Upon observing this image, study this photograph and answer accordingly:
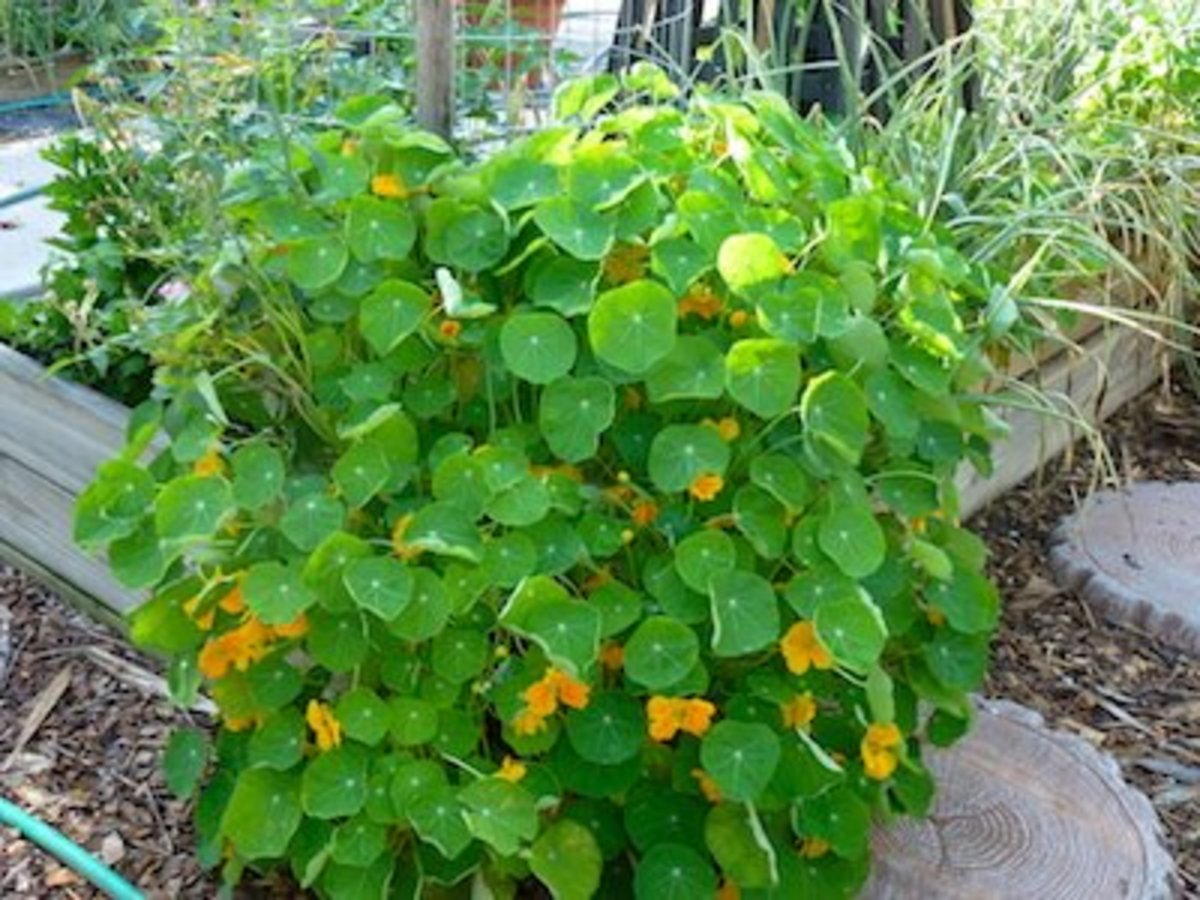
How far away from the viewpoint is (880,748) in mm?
1411

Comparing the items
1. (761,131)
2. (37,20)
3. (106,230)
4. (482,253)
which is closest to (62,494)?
(106,230)

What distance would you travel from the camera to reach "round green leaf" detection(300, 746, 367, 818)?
1.33 metres

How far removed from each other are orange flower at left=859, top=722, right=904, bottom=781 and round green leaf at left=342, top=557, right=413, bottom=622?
0.45 m

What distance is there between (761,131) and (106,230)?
42.1 inches

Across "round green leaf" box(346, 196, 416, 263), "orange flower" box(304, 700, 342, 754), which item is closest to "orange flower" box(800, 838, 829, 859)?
"orange flower" box(304, 700, 342, 754)

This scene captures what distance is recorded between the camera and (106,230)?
7.23 feet

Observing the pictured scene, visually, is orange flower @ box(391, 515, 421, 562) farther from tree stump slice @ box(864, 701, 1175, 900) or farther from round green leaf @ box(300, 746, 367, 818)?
tree stump slice @ box(864, 701, 1175, 900)

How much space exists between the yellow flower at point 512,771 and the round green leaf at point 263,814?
0.20 meters

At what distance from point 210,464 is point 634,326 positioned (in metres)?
0.43

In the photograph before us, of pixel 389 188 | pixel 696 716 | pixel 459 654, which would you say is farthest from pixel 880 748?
pixel 389 188

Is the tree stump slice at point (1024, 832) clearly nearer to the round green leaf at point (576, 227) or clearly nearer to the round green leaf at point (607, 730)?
the round green leaf at point (607, 730)

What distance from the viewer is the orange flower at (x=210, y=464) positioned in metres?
1.44

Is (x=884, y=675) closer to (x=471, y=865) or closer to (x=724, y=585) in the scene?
(x=724, y=585)

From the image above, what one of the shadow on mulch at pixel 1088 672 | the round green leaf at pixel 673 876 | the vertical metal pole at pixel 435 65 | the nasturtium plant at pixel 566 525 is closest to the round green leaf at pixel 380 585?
the nasturtium plant at pixel 566 525
